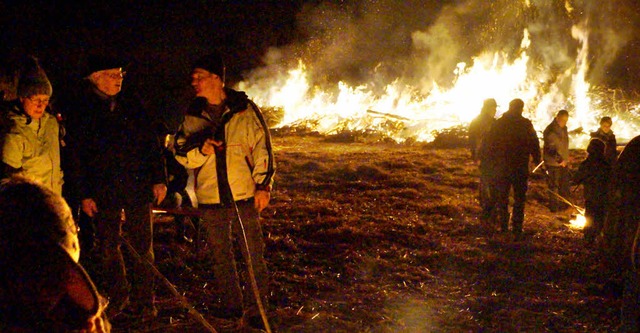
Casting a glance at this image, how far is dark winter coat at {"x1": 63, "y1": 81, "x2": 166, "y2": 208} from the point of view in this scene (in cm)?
451

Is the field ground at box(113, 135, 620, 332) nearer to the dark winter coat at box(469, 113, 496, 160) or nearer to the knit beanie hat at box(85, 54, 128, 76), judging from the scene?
the dark winter coat at box(469, 113, 496, 160)

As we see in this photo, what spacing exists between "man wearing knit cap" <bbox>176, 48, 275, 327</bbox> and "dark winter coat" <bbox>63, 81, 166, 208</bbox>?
453 millimetres

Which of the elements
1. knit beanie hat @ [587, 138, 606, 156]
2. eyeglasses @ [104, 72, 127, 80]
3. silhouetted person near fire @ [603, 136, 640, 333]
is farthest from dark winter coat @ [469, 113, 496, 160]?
eyeglasses @ [104, 72, 127, 80]

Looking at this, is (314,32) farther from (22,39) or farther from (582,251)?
(582,251)

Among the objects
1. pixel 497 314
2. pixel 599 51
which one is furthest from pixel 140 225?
pixel 599 51

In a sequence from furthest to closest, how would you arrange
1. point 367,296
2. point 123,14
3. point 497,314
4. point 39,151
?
1. point 123,14
2. point 367,296
3. point 497,314
4. point 39,151

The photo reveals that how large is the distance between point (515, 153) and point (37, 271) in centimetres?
720

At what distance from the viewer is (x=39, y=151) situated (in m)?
Result: 4.36

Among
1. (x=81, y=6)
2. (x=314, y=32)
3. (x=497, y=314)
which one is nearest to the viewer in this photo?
(x=497, y=314)

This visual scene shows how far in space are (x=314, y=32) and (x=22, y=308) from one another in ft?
125

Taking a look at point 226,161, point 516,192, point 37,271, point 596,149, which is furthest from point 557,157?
point 37,271

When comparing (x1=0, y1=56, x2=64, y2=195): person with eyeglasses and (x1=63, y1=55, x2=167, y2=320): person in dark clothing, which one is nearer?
(x1=0, y1=56, x2=64, y2=195): person with eyeglasses

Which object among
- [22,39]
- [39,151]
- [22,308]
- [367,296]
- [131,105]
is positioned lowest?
[367,296]

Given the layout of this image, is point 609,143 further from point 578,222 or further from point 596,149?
point 596,149
